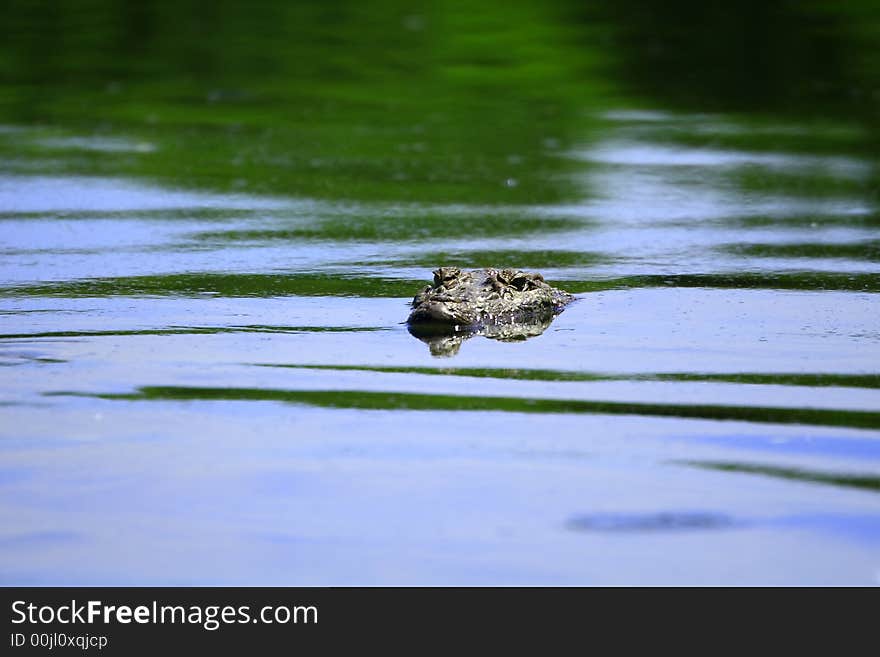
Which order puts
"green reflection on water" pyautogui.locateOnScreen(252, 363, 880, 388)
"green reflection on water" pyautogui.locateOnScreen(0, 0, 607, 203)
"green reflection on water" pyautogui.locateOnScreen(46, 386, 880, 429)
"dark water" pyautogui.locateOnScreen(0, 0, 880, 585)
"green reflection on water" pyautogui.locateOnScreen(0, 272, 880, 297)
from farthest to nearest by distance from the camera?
1. "green reflection on water" pyautogui.locateOnScreen(0, 0, 607, 203)
2. "green reflection on water" pyautogui.locateOnScreen(0, 272, 880, 297)
3. "green reflection on water" pyautogui.locateOnScreen(252, 363, 880, 388)
4. "green reflection on water" pyautogui.locateOnScreen(46, 386, 880, 429)
5. "dark water" pyautogui.locateOnScreen(0, 0, 880, 585)

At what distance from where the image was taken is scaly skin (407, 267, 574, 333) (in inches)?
460

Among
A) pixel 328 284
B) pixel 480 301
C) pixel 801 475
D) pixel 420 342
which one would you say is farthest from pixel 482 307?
pixel 801 475

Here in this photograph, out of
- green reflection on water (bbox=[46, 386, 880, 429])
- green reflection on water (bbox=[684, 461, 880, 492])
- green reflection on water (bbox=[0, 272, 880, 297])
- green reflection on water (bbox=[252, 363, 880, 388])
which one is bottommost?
green reflection on water (bbox=[684, 461, 880, 492])

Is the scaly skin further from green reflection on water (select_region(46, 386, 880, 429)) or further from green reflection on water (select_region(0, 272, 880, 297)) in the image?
green reflection on water (select_region(46, 386, 880, 429))

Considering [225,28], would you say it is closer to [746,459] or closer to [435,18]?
[435,18]

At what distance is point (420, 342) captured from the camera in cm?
1121

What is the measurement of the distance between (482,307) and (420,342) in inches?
34.5

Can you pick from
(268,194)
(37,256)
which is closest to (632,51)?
(268,194)

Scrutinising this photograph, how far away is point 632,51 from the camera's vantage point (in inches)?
1157

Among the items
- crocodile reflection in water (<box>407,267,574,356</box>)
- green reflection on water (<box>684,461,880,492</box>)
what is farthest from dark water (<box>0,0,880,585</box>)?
crocodile reflection in water (<box>407,267,574,356</box>)

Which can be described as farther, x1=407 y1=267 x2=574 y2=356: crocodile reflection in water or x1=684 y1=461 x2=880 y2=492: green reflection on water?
x1=407 y1=267 x2=574 y2=356: crocodile reflection in water

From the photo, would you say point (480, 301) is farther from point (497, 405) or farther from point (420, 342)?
point (497, 405)

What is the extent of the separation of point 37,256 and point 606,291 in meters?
4.99

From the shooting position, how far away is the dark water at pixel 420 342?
24.7 feet
